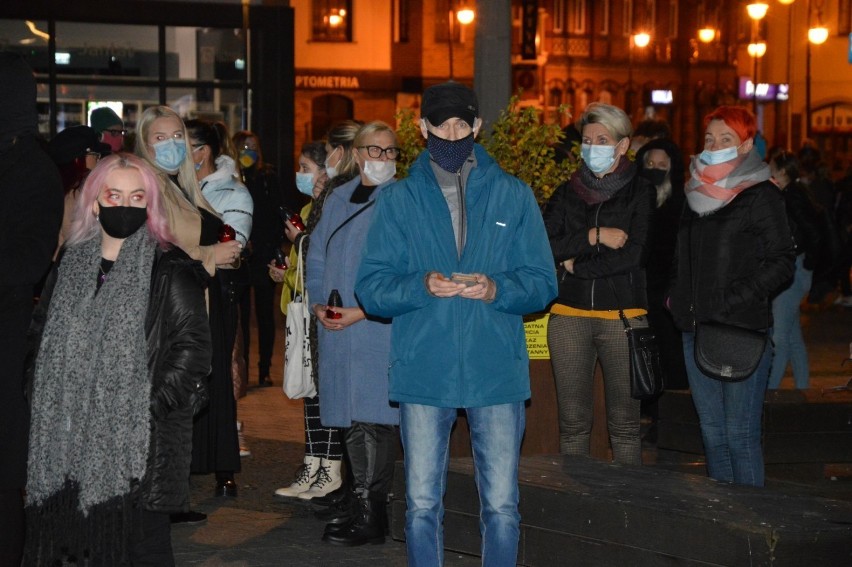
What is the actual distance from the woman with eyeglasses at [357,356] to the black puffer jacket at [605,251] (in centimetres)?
94

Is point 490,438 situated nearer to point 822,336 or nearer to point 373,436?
point 373,436

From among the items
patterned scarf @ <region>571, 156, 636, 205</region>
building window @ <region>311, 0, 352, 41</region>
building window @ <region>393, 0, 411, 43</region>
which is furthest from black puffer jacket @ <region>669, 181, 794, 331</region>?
building window @ <region>393, 0, 411, 43</region>

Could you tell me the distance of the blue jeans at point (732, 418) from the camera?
6.61 meters

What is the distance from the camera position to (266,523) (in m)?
7.25

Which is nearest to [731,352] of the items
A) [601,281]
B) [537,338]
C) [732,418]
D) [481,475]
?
[732,418]

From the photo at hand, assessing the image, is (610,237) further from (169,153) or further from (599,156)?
(169,153)

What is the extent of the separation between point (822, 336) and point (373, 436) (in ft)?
35.5

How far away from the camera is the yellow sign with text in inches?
304

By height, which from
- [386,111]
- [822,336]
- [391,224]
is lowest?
[822,336]

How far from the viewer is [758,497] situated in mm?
5973

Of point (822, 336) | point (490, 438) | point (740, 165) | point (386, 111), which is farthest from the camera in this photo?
point (386, 111)

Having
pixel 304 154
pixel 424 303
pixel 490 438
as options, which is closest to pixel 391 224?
pixel 424 303

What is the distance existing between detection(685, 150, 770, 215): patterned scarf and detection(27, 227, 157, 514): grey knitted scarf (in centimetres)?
297

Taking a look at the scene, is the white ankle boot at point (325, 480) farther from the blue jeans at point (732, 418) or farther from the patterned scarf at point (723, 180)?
the patterned scarf at point (723, 180)
